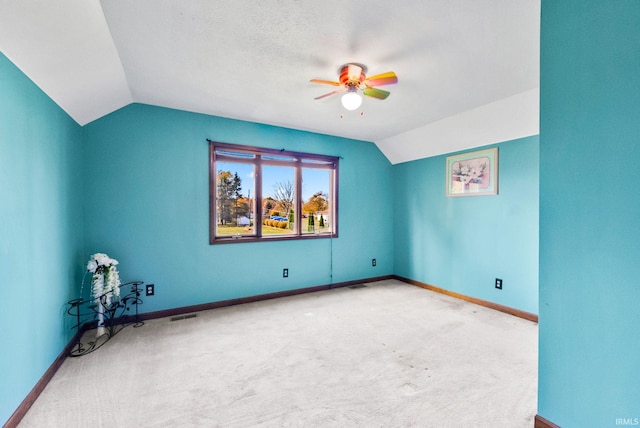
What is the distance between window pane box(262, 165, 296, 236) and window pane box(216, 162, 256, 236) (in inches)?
7.7

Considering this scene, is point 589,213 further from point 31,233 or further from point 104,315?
point 104,315

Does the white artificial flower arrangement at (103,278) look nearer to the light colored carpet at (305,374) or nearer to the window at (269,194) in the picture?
the light colored carpet at (305,374)

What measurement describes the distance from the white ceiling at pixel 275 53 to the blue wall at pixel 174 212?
0.89 feet

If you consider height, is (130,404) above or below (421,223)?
below

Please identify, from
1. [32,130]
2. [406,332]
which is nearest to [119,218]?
[32,130]

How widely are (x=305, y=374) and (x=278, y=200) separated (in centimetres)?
261

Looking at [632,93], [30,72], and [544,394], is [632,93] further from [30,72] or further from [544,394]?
[30,72]

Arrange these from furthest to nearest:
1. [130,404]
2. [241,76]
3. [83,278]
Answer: [83,278]
[241,76]
[130,404]

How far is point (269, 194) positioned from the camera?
13.6 feet

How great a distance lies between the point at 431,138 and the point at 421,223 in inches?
56.2

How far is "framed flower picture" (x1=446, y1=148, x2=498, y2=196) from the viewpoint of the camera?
370 cm

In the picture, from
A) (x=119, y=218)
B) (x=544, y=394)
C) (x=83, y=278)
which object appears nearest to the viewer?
(x=544, y=394)

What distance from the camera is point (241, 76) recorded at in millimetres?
2590

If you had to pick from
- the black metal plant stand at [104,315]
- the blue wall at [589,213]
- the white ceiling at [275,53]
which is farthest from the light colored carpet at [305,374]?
the white ceiling at [275,53]
